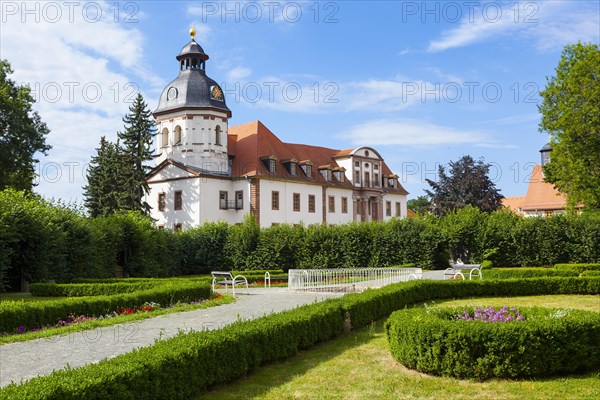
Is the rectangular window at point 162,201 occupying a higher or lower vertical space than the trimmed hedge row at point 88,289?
higher

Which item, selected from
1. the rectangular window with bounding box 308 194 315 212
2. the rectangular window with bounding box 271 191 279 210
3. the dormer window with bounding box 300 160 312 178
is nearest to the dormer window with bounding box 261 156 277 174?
the rectangular window with bounding box 271 191 279 210

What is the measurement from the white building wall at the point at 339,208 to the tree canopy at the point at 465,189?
9.58m

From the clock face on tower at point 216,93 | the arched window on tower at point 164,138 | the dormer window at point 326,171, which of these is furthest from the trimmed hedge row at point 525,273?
the arched window on tower at point 164,138

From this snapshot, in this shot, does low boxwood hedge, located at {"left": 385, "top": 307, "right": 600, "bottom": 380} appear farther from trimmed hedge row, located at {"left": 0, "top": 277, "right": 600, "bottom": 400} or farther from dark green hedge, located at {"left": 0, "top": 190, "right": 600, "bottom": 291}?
dark green hedge, located at {"left": 0, "top": 190, "right": 600, "bottom": 291}

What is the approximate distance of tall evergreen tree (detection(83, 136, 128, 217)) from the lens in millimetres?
45625

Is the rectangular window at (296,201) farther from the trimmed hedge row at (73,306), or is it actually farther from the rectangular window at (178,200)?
the trimmed hedge row at (73,306)

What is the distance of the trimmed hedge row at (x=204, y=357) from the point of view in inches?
221

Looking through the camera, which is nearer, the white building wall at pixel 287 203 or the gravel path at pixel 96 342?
the gravel path at pixel 96 342

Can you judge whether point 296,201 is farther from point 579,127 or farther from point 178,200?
point 579,127

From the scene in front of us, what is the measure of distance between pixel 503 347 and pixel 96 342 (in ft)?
24.0

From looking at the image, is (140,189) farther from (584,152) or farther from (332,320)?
(332,320)

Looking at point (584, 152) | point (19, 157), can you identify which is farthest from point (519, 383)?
point (19, 157)

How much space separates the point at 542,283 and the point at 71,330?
47.4 feet

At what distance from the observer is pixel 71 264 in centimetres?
2577
